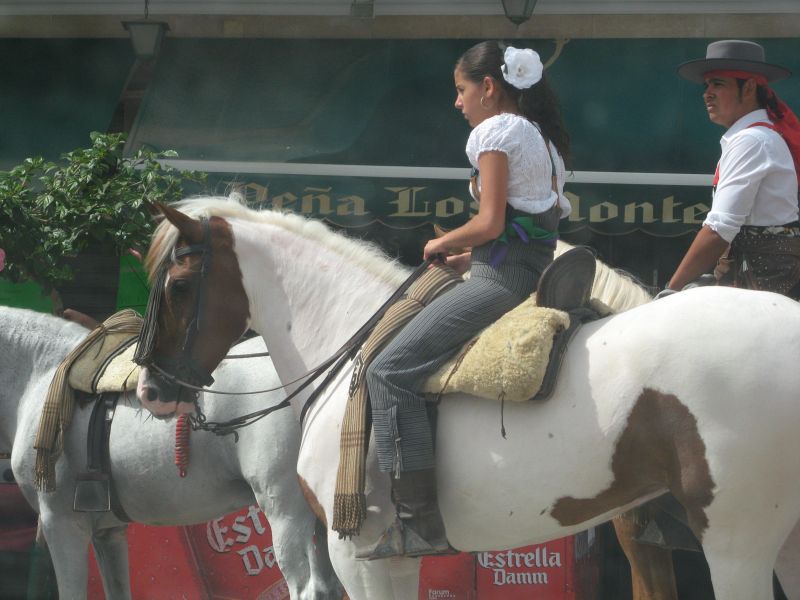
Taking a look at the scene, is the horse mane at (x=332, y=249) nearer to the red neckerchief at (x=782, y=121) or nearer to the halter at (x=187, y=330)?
the halter at (x=187, y=330)

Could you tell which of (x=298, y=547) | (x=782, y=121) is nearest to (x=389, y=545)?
(x=298, y=547)

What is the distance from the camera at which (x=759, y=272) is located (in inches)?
135

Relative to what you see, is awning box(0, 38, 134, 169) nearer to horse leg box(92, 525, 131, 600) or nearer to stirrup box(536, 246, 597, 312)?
horse leg box(92, 525, 131, 600)

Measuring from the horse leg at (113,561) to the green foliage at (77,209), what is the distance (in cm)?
148

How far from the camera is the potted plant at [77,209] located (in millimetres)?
5559

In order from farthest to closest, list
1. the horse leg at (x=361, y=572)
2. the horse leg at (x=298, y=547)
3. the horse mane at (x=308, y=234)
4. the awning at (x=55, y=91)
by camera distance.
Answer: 1. the awning at (x=55, y=91)
2. the horse leg at (x=298, y=547)
3. the horse mane at (x=308, y=234)
4. the horse leg at (x=361, y=572)

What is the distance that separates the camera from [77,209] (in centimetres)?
559

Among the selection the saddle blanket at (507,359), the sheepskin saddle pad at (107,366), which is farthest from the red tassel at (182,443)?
the saddle blanket at (507,359)

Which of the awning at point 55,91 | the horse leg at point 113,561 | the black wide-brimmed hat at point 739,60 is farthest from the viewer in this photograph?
the awning at point 55,91

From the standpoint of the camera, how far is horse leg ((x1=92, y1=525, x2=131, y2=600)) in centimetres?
519

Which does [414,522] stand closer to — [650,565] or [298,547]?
[650,565]

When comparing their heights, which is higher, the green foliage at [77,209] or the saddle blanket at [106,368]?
the green foliage at [77,209]

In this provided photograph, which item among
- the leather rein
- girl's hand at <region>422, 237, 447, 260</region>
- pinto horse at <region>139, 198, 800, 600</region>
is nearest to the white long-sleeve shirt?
pinto horse at <region>139, 198, 800, 600</region>

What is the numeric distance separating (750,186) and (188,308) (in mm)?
1954
